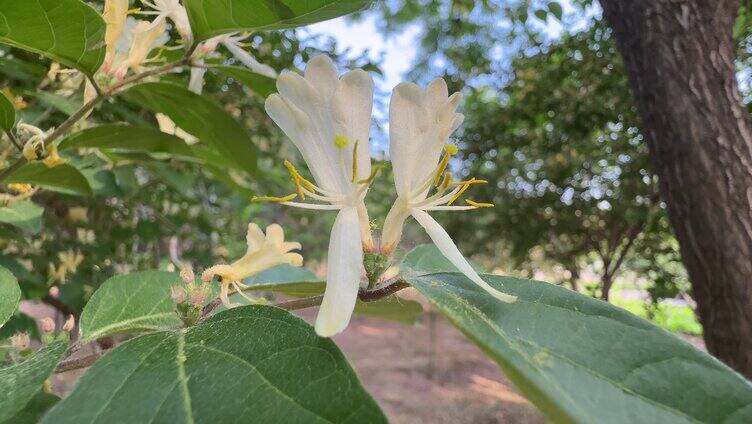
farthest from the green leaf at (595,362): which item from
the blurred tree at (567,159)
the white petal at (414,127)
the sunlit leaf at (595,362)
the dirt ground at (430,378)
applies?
the dirt ground at (430,378)

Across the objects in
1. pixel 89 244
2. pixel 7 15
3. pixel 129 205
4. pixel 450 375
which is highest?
pixel 7 15

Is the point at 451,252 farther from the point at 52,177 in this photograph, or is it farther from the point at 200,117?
the point at 52,177

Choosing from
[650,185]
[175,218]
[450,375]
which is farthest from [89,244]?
[450,375]

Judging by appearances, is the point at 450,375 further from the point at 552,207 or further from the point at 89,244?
the point at 89,244

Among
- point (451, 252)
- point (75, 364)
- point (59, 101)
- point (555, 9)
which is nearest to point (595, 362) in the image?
point (451, 252)

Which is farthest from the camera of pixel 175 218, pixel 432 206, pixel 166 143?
pixel 175 218

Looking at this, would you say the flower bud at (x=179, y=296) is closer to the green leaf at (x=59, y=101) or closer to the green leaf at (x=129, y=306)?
the green leaf at (x=129, y=306)

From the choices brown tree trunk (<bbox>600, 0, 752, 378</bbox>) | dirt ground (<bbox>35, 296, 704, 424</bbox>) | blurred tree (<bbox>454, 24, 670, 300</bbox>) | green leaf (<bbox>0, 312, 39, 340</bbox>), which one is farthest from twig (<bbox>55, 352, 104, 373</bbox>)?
dirt ground (<bbox>35, 296, 704, 424</bbox>)
